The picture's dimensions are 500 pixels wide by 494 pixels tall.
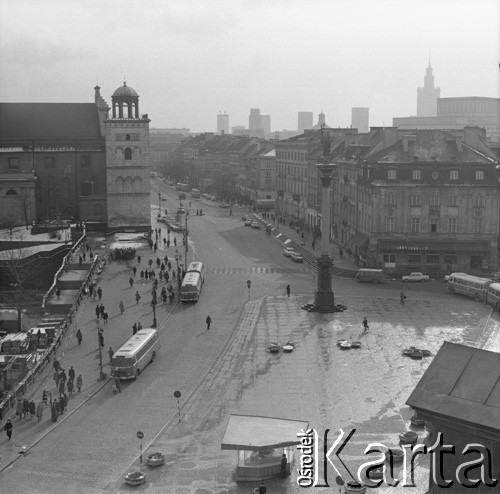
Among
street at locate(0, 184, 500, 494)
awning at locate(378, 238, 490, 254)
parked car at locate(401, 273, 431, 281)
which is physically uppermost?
awning at locate(378, 238, 490, 254)

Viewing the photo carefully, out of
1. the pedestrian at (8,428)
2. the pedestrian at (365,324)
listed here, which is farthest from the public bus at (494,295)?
the pedestrian at (8,428)

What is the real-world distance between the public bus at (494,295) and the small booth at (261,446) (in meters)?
29.7

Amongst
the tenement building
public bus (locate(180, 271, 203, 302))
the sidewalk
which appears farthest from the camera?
the tenement building

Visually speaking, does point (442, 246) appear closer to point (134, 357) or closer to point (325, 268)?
point (325, 268)

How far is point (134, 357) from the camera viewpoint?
38.6m

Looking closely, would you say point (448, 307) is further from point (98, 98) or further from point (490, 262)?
point (98, 98)

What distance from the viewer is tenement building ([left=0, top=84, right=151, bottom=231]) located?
87.4m

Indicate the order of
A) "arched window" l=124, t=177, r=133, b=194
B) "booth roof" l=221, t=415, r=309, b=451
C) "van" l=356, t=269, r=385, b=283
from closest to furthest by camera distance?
"booth roof" l=221, t=415, r=309, b=451 < "van" l=356, t=269, r=385, b=283 < "arched window" l=124, t=177, r=133, b=194

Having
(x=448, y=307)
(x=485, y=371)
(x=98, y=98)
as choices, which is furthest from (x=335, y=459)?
(x=98, y=98)

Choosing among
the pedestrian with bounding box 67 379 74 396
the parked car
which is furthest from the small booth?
the parked car

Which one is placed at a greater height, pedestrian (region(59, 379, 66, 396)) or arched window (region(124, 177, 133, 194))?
arched window (region(124, 177, 133, 194))

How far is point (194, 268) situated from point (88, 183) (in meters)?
34.3

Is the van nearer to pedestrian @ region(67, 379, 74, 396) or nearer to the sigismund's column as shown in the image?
the sigismund's column

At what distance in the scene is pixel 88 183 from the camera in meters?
92.6
